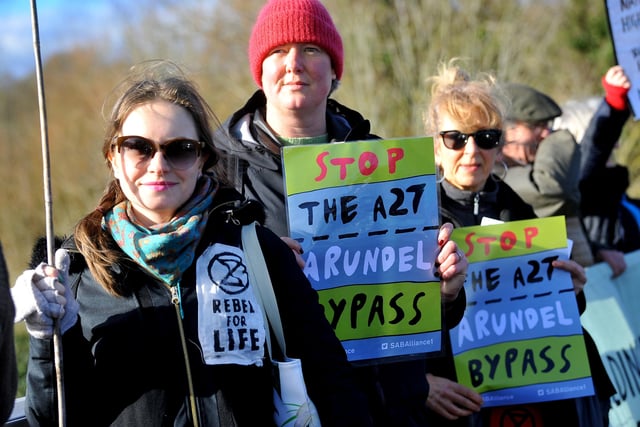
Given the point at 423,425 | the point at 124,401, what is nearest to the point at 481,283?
the point at 423,425

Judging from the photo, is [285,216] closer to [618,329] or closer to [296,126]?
[296,126]

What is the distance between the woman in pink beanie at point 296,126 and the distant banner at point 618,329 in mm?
2304

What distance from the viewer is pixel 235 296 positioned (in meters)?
2.66

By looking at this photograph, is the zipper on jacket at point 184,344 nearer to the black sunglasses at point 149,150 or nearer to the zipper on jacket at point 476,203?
the black sunglasses at point 149,150

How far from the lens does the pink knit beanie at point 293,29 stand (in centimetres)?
366

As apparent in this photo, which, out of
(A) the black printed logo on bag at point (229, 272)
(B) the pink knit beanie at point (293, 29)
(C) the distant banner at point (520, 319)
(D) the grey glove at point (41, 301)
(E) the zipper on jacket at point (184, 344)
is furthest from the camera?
(C) the distant banner at point (520, 319)

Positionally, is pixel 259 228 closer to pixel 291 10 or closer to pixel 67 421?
pixel 67 421

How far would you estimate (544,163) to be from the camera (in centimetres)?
565

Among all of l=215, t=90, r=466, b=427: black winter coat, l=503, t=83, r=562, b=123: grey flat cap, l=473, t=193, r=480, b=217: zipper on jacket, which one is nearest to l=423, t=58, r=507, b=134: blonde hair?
l=473, t=193, r=480, b=217: zipper on jacket

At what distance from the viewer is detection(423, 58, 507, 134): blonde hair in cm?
417

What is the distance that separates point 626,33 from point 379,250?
298 cm

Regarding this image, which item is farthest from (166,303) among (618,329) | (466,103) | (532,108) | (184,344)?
(532,108)

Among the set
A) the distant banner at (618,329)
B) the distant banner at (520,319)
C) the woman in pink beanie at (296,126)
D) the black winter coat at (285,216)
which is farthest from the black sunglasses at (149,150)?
the distant banner at (618,329)

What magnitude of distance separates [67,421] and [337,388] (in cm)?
78
